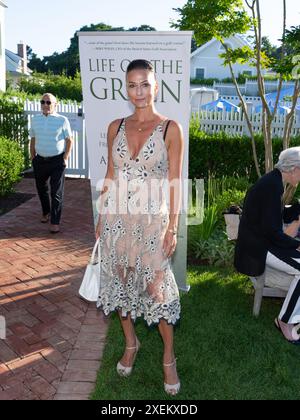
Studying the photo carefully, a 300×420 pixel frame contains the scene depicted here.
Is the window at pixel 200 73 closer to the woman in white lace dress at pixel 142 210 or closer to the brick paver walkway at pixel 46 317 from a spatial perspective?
the brick paver walkway at pixel 46 317

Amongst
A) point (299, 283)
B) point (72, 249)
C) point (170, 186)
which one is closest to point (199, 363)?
point (299, 283)

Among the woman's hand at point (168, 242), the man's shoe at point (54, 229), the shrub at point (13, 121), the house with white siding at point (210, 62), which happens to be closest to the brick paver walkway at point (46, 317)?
the man's shoe at point (54, 229)

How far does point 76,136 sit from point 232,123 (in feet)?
12.3

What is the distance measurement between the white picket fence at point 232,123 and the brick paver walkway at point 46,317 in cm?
518

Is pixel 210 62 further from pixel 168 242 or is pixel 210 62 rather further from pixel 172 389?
pixel 172 389

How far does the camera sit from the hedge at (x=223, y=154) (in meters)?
8.64

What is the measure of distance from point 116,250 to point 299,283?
1602mm

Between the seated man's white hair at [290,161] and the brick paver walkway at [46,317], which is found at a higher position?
the seated man's white hair at [290,161]

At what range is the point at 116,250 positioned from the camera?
2.66m

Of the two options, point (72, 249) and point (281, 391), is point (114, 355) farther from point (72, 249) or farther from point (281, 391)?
point (72, 249)

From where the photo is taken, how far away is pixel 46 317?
3.77 m

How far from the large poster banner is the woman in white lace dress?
3.46 feet

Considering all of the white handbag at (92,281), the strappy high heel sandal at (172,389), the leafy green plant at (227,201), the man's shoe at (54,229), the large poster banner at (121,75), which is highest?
the large poster banner at (121,75)
